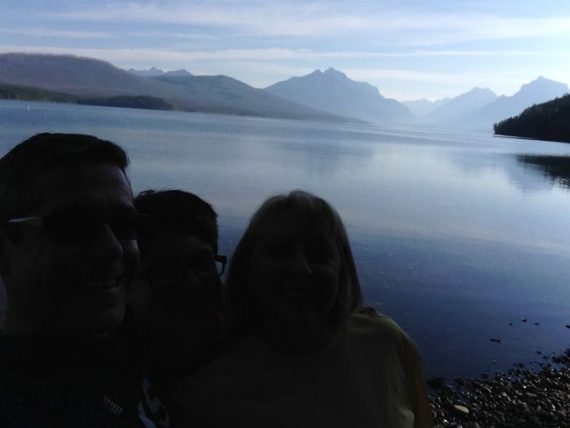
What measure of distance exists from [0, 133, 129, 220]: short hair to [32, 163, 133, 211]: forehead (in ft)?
0.06

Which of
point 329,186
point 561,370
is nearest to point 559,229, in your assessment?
point 329,186

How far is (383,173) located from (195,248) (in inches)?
1621

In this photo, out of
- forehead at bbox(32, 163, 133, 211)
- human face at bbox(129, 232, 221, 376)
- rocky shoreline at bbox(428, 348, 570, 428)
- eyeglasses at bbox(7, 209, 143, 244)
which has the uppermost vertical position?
forehead at bbox(32, 163, 133, 211)

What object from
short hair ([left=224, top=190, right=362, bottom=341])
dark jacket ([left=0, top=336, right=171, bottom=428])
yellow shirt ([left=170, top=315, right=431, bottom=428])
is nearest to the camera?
dark jacket ([left=0, top=336, right=171, bottom=428])

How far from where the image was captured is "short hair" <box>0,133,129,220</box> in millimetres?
1726

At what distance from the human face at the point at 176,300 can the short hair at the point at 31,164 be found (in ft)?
2.20

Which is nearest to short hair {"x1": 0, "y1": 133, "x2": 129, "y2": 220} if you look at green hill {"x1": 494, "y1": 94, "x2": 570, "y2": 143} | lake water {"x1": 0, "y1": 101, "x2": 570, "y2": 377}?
lake water {"x1": 0, "y1": 101, "x2": 570, "y2": 377}

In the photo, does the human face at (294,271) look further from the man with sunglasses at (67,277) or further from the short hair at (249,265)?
the man with sunglasses at (67,277)

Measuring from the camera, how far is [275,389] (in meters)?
2.61

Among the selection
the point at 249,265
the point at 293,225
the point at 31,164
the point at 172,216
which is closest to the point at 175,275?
the point at 172,216

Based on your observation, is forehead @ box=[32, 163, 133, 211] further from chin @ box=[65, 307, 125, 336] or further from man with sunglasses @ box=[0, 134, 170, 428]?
chin @ box=[65, 307, 125, 336]

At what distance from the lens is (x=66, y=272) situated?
5.59 ft

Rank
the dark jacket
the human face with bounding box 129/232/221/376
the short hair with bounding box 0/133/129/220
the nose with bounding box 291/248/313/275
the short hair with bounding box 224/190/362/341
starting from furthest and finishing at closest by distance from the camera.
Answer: the short hair with bounding box 224/190/362/341 → the nose with bounding box 291/248/313/275 → the human face with bounding box 129/232/221/376 → the short hair with bounding box 0/133/129/220 → the dark jacket

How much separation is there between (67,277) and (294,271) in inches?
47.9
